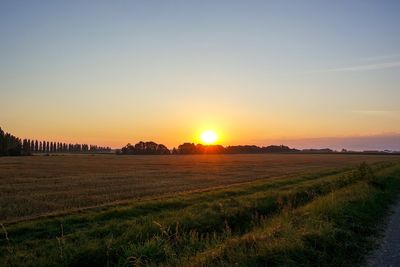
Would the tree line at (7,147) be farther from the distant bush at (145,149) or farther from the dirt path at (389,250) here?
the dirt path at (389,250)

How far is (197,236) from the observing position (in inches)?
505

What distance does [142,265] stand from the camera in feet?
30.8

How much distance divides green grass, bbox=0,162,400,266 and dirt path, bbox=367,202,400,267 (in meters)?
0.38

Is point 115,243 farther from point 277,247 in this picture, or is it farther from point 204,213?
point 204,213

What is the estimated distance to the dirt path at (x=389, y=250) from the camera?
32.5ft

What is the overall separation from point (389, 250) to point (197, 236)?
514cm

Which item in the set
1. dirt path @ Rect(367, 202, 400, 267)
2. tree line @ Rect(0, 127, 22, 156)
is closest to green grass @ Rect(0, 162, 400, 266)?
dirt path @ Rect(367, 202, 400, 267)

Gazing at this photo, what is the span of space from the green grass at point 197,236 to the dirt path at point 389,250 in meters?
0.38

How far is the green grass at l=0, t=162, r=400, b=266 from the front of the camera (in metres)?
9.65

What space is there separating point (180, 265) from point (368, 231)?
7.28 meters

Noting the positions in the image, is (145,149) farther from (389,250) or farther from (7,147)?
(389,250)

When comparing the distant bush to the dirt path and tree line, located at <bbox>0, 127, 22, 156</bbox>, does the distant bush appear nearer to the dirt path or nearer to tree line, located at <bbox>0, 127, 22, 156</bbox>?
tree line, located at <bbox>0, 127, 22, 156</bbox>

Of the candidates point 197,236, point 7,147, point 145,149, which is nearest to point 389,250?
point 197,236

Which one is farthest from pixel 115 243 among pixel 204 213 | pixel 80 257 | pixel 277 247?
pixel 204 213
